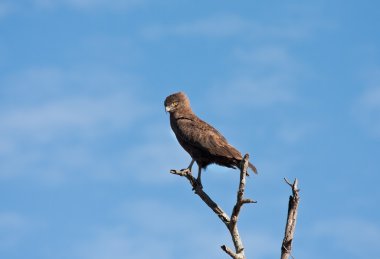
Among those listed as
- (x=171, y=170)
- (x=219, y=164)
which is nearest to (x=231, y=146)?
(x=219, y=164)

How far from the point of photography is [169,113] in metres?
13.0

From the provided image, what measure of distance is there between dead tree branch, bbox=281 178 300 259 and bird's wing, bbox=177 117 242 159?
2.35m

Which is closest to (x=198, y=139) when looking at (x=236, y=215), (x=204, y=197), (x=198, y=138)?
(x=198, y=138)

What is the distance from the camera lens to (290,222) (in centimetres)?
869

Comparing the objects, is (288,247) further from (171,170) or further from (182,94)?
(182,94)

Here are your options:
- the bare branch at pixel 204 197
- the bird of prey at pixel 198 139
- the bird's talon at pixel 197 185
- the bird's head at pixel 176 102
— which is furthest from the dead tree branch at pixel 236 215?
the bird's head at pixel 176 102

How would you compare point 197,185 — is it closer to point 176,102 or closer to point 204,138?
point 204,138

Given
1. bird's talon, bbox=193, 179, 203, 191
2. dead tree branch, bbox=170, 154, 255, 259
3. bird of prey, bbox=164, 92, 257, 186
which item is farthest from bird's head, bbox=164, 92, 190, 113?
dead tree branch, bbox=170, 154, 255, 259

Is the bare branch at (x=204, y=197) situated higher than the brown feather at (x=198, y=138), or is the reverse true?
the brown feather at (x=198, y=138)

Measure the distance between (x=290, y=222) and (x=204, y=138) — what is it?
10.8 ft

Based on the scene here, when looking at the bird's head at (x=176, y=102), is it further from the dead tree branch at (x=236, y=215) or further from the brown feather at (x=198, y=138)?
the dead tree branch at (x=236, y=215)

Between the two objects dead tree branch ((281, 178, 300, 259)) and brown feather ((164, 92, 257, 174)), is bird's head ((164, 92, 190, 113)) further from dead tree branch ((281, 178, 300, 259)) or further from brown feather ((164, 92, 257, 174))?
dead tree branch ((281, 178, 300, 259))

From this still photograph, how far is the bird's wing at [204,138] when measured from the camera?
442 inches

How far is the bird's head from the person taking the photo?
1292 centimetres
